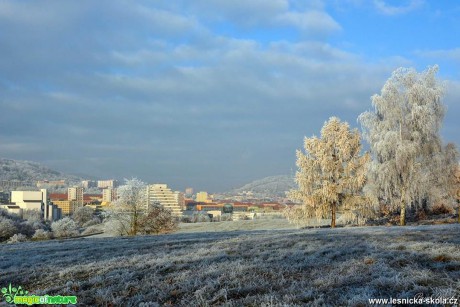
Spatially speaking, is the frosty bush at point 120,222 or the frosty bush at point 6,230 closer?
the frosty bush at point 120,222

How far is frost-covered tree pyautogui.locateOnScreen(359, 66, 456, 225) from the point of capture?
33.7 m

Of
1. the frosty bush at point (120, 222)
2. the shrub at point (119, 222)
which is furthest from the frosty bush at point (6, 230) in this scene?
the frosty bush at point (120, 222)

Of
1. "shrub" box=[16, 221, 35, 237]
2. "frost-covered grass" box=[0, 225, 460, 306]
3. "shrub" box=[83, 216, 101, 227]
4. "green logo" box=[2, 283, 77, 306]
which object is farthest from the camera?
"shrub" box=[83, 216, 101, 227]

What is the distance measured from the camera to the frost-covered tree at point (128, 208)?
48338 mm

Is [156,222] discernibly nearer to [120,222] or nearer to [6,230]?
[120,222]

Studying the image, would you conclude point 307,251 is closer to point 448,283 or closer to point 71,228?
point 448,283

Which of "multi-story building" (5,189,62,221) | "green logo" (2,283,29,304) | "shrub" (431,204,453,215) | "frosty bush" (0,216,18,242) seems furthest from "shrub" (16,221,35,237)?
"multi-story building" (5,189,62,221)

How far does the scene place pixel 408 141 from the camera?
3366 cm

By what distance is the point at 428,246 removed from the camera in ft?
38.4

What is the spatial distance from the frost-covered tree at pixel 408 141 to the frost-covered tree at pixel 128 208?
28892 millimetres

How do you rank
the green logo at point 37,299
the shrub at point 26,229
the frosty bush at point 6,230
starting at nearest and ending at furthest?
the green logo at point 37,299 → the frosty bush at point 6,230 → the shrub at point 26,229

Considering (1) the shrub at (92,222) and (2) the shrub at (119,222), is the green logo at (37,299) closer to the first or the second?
(2) the shrub at (119,222)

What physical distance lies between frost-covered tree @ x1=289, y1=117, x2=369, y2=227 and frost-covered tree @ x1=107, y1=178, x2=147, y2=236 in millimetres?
21853

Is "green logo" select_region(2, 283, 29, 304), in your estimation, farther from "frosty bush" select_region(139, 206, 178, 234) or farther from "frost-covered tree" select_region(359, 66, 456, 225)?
"frosty bush" select_region(139, 206, 178, 234)
